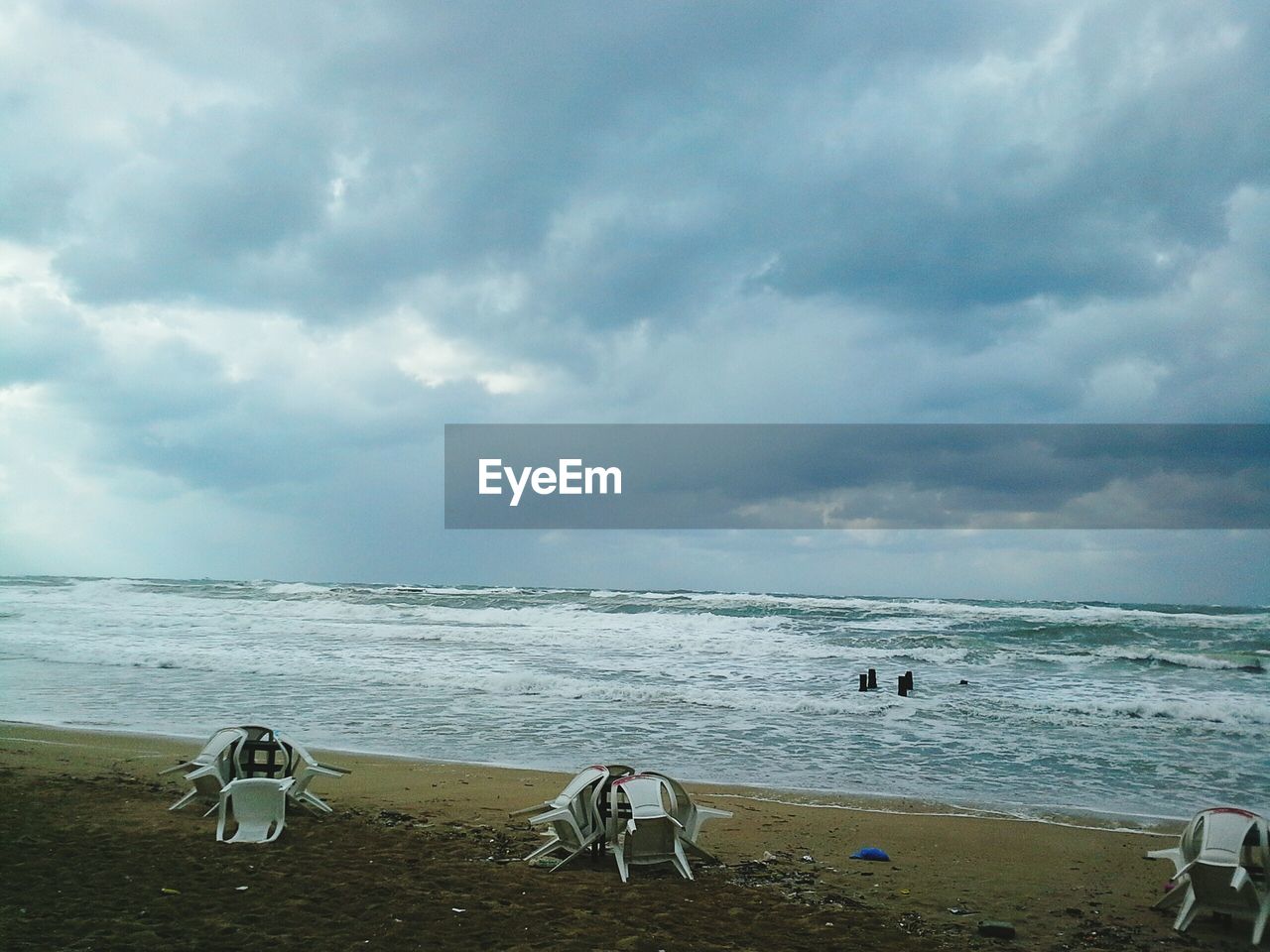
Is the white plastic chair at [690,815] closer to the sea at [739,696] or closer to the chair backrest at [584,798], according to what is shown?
the chair backrest at [584,798]

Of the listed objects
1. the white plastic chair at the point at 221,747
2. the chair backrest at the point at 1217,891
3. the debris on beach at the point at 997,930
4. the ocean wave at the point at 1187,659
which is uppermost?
the white plastic chair at the point at 221,747

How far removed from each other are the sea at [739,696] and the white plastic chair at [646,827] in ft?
13.9

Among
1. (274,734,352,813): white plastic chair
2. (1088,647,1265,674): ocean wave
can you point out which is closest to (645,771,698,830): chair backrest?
(274,734,352,813): white plastic chair

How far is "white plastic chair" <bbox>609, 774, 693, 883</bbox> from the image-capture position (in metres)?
6.38

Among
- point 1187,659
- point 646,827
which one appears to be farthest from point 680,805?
point 1187,659

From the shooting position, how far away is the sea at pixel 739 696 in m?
11.6

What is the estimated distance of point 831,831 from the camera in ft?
27.4

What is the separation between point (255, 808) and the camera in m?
6.95

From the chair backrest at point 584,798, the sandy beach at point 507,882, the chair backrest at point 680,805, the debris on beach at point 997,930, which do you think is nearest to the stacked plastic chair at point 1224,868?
the sandy beach at point 507,882

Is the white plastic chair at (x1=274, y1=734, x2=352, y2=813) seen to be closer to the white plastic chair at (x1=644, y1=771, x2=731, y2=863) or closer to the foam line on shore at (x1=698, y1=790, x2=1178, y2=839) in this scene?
the white plastic chair at (x1=644, y1=771, x2=731, y2=863)

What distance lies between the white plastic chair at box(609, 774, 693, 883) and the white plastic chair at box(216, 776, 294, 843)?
2.71 m

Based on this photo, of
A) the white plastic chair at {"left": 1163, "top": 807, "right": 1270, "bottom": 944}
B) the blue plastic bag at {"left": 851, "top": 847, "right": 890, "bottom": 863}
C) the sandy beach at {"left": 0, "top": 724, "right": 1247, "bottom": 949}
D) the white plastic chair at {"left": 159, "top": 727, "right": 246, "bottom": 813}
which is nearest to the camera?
the sandy beach at {"left": 0, "top": 724, "right": 1247, "bottom": 949}

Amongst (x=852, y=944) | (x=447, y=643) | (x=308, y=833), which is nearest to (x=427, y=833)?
(x=308, y=833)

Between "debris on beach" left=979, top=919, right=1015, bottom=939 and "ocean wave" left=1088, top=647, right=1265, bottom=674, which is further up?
"debris on beach" left=979, top=919, right=1015, bottom=939
